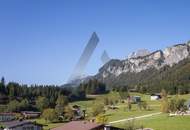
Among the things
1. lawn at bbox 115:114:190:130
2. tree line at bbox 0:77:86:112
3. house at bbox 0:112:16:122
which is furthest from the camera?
tree line at bbox 0:77:86:112

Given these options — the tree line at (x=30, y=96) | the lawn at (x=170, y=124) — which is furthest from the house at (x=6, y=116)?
the lawn at (x=170, y=124)

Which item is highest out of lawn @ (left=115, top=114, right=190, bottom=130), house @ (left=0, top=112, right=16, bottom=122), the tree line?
the tree line

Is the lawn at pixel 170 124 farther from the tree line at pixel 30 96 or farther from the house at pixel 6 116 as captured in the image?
the tree line at pixel 30 96

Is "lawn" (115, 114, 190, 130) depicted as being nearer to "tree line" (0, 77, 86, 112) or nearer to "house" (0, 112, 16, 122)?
"house" (0, 112, 16, 122)

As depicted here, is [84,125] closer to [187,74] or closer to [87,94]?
[87,94]

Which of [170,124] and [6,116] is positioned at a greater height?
[6,116]

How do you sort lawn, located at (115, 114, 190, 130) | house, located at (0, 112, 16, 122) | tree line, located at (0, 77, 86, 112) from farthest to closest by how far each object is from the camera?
tree line, located at (0, 77, 86, 112)
house, located at (0, 112, 16, 122)
lawn, located at (115, 114, 190, 130)

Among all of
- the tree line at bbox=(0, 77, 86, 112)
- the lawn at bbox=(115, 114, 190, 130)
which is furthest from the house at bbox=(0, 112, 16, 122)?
the lawn at bbox=(115, 114, 190, 130)

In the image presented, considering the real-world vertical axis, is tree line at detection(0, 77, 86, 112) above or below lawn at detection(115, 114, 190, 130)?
above

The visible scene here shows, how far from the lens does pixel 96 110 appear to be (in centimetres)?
9506

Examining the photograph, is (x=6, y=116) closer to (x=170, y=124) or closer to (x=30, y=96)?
(x=30, y=96)

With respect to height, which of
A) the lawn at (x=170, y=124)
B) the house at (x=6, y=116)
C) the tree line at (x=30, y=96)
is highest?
the tree line at (x=30, y=96)

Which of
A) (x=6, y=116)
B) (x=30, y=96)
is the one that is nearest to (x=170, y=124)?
(x=6, y=116)

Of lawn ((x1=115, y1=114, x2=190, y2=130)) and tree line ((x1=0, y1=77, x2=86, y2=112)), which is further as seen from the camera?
tree line ((x1=0, y1=77, x2=86, y2=112))
